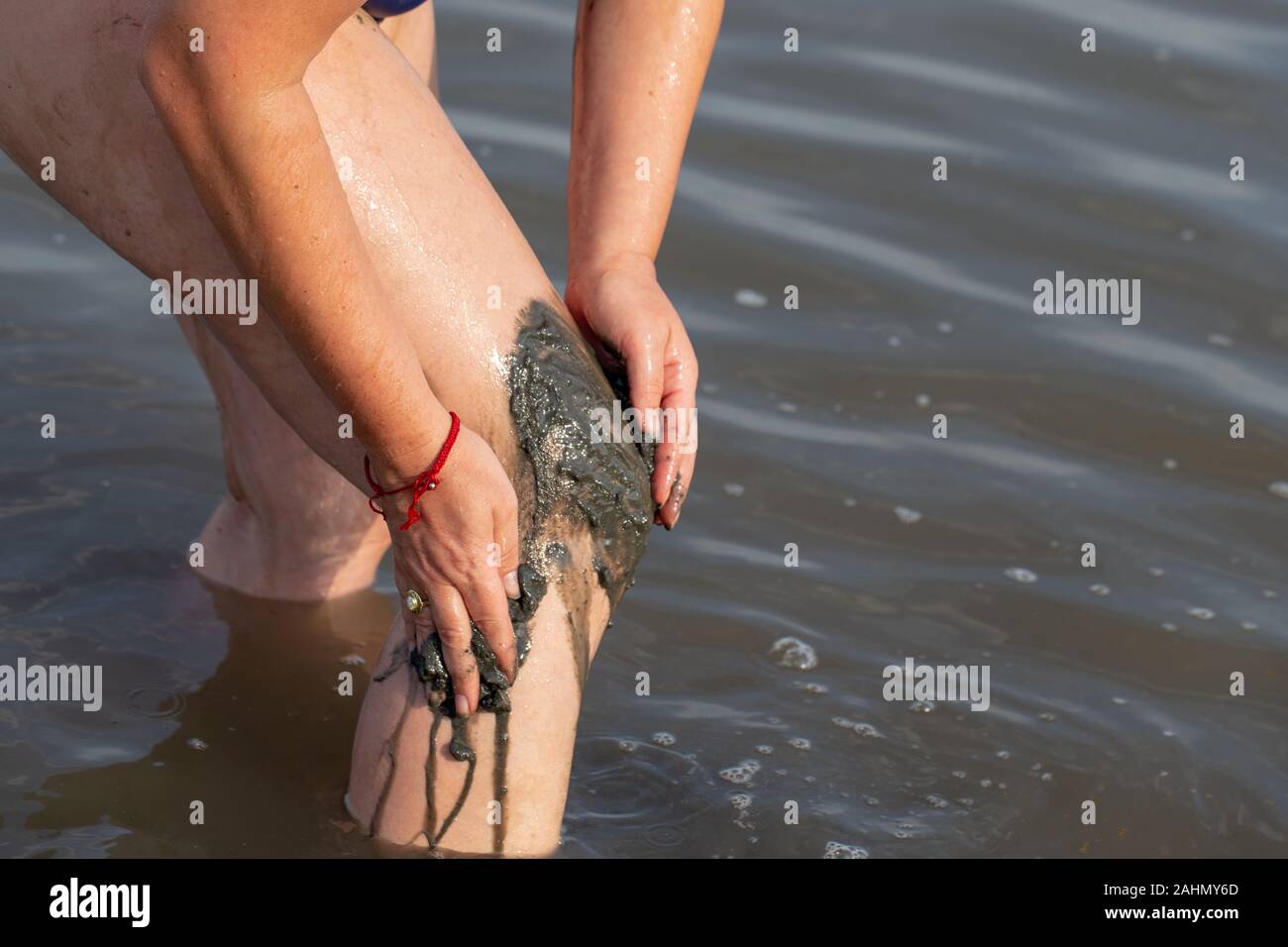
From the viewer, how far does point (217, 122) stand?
6.11 feet

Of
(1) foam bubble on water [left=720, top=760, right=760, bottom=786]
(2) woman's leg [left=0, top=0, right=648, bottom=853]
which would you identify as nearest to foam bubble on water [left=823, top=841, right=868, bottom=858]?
(1) foam bubble on water [left=720, top=760, right=760, bottom=786]

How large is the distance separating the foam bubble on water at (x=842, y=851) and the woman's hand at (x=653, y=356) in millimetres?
577

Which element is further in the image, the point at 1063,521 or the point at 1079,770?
the point at 1063,521

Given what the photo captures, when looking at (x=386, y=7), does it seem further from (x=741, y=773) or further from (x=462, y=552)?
(x=741, y=773)

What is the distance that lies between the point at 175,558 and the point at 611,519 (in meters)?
1.29

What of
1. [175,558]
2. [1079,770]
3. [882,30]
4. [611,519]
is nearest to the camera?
[611,519]

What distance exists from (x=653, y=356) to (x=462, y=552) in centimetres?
48

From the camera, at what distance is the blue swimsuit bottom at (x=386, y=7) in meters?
2.43

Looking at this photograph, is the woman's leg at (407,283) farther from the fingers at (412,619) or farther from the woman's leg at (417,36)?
the woman's leg at (417,36)

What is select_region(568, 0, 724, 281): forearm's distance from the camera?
2605mm

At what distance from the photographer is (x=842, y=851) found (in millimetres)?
2605

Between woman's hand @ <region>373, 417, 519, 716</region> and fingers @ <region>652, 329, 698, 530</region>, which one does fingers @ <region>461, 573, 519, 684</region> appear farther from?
fingers @ <region>652, 329, 698, 530</region>
